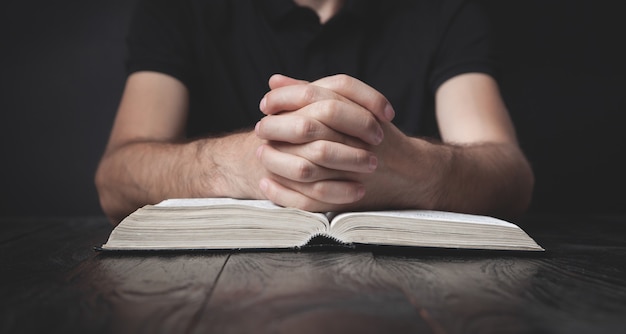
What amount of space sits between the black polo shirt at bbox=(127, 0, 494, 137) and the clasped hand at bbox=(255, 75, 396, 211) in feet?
2.47

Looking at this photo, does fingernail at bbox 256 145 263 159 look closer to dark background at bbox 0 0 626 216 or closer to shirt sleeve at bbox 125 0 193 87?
shirt sleeve at bbox 125 0 193 87

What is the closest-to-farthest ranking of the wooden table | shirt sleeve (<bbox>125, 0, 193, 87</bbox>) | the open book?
the wooden table < the open book < shirt sleeve (<bbox>125, 0, 193, 87</bbox>)

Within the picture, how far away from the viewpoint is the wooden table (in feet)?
1.32

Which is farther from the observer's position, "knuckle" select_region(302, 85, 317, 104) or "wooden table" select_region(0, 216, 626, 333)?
"knuckle" select_region(302, 85, 317, 104)

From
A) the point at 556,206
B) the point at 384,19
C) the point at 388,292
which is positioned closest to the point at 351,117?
the point at 388,292

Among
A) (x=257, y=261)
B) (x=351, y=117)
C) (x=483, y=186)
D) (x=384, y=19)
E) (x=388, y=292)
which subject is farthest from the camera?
(x=384, y=19)

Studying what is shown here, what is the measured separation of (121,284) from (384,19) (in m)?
1.33

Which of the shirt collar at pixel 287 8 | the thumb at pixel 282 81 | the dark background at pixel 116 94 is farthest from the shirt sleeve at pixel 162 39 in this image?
the thumb at pixel 282 81

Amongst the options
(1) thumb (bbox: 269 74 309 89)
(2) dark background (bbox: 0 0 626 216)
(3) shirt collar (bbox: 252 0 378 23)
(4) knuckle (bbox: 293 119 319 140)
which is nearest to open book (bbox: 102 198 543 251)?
(4) knuckle (bbox: 293 119 319 140)

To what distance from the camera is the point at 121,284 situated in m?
0.53

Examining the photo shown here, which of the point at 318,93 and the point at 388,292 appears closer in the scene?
the point at 388,292

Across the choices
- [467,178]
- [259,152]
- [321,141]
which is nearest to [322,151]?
[321,141]

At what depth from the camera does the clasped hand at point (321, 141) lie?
75 centimetres

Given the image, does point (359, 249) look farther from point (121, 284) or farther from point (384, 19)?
point (384, 19)
